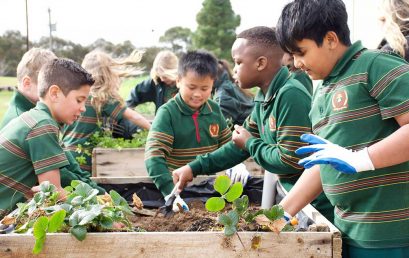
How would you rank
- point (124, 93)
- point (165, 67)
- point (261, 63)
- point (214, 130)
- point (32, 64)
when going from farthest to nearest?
1. point (124, 93)
2. point (165, 67)
3. point (32, 64)
4. point (214, 130)
5. point (261, 63)

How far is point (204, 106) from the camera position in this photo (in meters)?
3.88

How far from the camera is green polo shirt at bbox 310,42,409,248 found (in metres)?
1.95

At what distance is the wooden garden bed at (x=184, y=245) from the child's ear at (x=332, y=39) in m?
0.63

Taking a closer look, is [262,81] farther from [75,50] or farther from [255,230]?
[75,50]

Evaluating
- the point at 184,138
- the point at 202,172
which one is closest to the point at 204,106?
the point at 184,138

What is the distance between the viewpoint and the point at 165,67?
6.43 meters

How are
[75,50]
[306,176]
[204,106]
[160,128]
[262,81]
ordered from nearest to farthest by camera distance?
[306,176] < [262,81] < [160,128] < [204,106] < [75,50]

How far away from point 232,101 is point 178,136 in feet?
7.72

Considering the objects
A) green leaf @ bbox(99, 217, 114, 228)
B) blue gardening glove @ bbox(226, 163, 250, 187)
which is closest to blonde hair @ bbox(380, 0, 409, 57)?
blue gardening glove @ bbox(226, 163, 250, 187)

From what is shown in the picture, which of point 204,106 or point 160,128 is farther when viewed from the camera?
point 204,106

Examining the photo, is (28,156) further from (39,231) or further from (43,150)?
(39,231)

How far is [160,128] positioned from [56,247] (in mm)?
1661

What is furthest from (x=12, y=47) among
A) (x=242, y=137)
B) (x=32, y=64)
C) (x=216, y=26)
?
(x=242, y=137)

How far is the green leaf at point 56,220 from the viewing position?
6.41 ft
